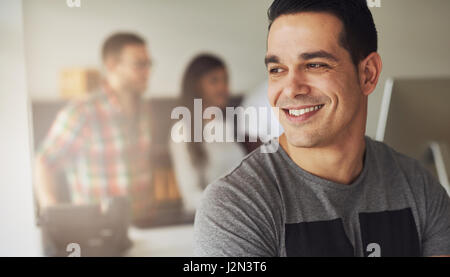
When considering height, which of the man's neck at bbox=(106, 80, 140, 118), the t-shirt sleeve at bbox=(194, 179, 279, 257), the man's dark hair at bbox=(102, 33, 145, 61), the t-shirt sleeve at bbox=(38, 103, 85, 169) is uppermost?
the man's dark hair at bbox=(102, 33, 145, 61)

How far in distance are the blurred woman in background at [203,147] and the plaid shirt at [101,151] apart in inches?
4.9

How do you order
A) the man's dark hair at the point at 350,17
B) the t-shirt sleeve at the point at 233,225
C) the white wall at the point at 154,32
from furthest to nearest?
the white wall at the point at 154,32
the man's dark hair at the point at 350,17
the t-shirt sleeve at the point at 233,225

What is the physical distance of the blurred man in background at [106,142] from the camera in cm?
147

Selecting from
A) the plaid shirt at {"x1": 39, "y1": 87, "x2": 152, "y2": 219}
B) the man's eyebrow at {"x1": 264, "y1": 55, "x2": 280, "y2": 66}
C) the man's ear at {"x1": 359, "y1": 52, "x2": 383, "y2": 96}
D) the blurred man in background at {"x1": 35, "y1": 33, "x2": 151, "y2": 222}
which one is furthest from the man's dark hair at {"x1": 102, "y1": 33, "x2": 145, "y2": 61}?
the man's ear at {"x1": 359, "y1": 52, "x2": 383, "y2": 96}

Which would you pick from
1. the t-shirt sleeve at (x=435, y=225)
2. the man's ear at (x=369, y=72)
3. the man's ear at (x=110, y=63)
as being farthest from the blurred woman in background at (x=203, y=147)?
the t-shirt sleeve at (x=435, y=225)

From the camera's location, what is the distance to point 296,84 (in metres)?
1.35

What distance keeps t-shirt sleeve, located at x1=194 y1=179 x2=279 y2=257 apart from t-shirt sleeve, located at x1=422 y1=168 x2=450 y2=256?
506 millimetres

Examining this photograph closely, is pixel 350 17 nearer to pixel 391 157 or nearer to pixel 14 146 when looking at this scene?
pixel 391 157

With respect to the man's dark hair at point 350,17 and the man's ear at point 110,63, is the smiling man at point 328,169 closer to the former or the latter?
the man's dark hair at point 350,17

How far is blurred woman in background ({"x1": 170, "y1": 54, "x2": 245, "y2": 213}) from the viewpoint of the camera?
4.83ft

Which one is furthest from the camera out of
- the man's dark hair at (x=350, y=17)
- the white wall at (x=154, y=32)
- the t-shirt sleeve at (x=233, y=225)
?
the white wall at (x=154, y=32)

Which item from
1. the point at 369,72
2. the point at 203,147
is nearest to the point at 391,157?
the point at 369,72

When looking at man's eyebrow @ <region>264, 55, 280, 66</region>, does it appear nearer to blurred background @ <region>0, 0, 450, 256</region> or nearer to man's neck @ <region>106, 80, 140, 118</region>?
blurred background @ <region>0, 0, 450, 256</region>
